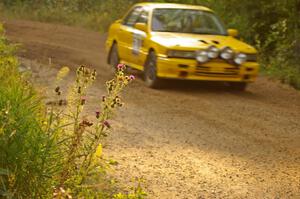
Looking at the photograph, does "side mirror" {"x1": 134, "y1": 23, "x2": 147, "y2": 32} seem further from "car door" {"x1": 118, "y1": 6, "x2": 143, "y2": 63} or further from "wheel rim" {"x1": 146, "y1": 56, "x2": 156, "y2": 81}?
"wheel rim" {"x1": 146, "y1": 56, "x2": 156, "y2": 81}

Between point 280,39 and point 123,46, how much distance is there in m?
4.76

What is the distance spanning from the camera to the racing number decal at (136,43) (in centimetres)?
1288

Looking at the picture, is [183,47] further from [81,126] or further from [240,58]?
[81,126]

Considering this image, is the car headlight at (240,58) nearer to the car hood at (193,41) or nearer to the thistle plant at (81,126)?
the car hood at (193,41)

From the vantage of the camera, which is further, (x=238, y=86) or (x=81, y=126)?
(x=238, y=86)

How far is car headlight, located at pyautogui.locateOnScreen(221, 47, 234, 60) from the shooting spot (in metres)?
11.7

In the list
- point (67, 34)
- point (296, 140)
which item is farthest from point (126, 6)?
point (296, 140)

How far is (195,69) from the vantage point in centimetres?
1164

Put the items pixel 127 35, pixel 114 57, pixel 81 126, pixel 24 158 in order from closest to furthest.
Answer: pixel 81 126 → pixel 24 158 → pixel 127 35 → pixel 114 57

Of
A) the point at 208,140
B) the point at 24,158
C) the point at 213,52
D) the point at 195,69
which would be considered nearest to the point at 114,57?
the point at 195,69

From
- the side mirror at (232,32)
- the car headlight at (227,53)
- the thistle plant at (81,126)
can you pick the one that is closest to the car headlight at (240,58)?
the car headlight at (227,53)

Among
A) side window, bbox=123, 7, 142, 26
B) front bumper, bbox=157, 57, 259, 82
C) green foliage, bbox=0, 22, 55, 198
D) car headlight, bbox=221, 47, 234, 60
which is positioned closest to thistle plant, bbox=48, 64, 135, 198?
green foliage, bbox=0, 22, 55, 198

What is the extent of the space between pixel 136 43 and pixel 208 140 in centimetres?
522

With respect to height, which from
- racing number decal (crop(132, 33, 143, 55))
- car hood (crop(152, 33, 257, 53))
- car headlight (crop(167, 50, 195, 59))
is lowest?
racing number decal (crop(132, 33, 143, 55))
